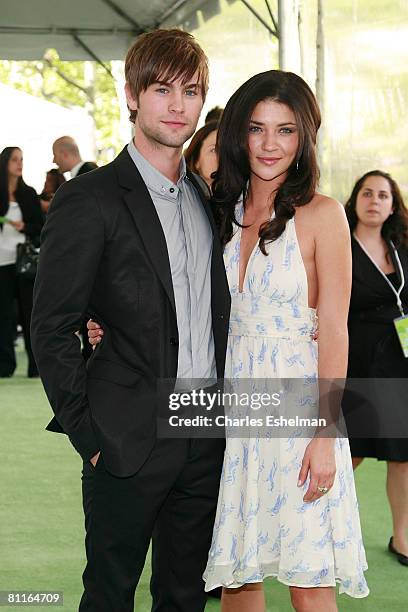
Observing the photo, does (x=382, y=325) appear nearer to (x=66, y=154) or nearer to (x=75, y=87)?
(x=66, y=154)

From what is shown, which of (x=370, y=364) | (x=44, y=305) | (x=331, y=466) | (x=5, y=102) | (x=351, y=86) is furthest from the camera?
(x=5, y=102)

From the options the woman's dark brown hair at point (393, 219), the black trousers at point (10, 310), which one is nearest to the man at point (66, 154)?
the black trousers at point (10, 310)

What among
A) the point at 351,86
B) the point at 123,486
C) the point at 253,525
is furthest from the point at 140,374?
the point at 351,86

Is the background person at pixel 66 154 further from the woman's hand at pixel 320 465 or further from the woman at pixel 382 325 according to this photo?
the woman's hand at pixel 320 465

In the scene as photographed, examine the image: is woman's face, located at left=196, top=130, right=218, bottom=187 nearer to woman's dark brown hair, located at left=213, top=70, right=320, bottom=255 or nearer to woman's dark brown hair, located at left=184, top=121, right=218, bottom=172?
woman's dark brown hair, located at left=184, top=121, right=218, bottom=172

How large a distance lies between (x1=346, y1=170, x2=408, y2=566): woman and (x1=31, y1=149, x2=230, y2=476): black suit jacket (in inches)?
87.2

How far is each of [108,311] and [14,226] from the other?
652 cm

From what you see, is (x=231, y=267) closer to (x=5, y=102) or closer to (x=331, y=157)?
(x=331, y=157)

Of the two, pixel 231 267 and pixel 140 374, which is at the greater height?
pixel 231 267

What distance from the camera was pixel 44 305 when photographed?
2525 mm

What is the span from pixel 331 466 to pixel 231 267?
23.1 inches

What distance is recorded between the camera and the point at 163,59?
103 inches

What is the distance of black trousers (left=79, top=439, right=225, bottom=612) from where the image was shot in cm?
259

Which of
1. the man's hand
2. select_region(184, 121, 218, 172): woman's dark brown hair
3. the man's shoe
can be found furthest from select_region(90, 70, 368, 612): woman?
the man's shoe
